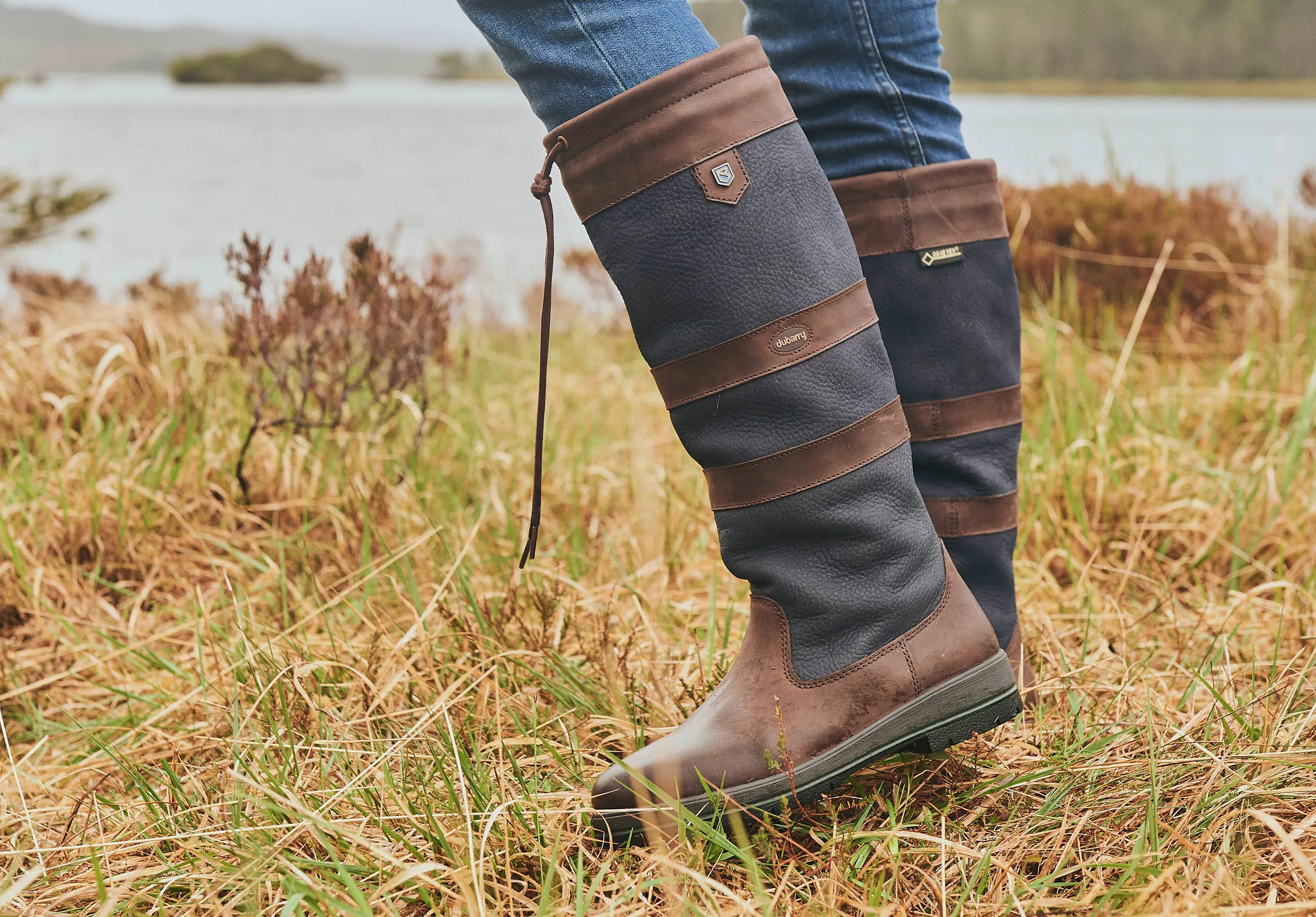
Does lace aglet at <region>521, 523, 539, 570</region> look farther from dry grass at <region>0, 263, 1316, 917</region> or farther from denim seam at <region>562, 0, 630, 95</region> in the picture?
denim seam at <region>562, 0, 630, 95</region>

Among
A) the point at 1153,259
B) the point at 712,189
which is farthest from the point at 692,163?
the point at 1153,259

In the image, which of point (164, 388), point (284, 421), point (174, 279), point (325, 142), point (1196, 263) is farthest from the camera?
point (325, 142)

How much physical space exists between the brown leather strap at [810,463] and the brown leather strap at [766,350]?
3.9 inches

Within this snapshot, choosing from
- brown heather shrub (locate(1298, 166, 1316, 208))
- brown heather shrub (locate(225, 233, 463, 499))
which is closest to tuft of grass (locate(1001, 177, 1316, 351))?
brown heather shrub (locate(1298, 166, 1316, 208))

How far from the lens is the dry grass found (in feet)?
3.55

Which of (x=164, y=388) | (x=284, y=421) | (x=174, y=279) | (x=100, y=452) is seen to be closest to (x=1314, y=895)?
(x=284, y=421)

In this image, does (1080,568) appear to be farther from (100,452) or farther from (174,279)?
(174,279)

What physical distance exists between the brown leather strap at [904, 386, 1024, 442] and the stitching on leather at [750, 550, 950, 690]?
0.27m

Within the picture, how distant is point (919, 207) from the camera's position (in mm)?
1384

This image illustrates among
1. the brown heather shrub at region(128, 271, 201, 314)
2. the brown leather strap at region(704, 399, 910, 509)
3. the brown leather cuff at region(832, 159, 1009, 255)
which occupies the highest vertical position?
the brown heather shrub at region(128, 271, 201, 314)

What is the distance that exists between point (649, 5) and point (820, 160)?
39cm

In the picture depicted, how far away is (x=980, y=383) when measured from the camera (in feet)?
4.70

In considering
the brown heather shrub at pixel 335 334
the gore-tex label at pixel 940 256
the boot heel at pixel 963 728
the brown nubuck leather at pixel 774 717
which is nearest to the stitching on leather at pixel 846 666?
the brown nubuck leather at pixel 774 717

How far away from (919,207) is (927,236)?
0.04 m
